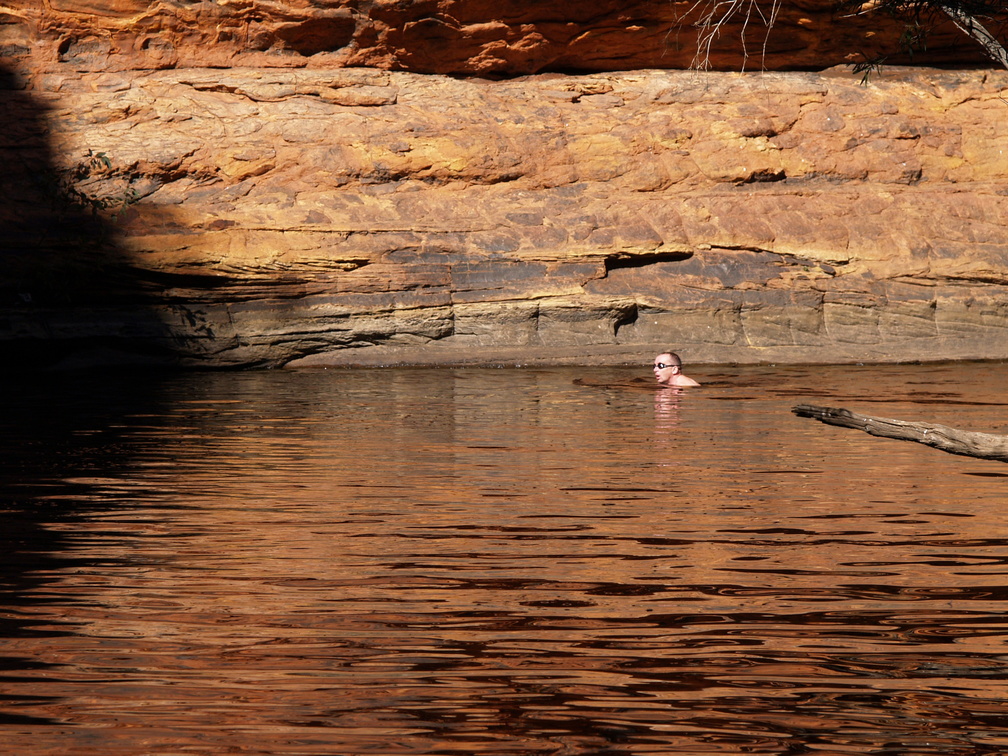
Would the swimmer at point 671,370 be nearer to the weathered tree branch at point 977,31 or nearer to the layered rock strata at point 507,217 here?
the layered rock strata at point 507,217

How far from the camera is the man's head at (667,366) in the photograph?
12422 millimetres

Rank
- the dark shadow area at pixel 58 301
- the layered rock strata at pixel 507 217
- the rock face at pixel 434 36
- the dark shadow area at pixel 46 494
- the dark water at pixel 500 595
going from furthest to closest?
the rock face at pixel 434 36 → the layered rock strata at pixel 507 217 → the dark shadow area at pixel 58 301 → the dark shadow area at pixel 46 494 → the dark water at pixel 500 595

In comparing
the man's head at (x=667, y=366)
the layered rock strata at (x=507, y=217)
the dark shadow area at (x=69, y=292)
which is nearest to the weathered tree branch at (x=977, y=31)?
the man's head at (x=667, y=366)

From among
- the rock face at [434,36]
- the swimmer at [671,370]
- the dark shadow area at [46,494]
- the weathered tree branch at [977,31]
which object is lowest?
the swimmer at [671,370]

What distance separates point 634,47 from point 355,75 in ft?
14.3

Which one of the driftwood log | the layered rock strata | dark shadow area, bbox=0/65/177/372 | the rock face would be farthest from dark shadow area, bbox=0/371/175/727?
the rock face

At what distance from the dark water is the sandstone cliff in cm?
642

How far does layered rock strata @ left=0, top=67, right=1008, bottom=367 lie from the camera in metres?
15.1

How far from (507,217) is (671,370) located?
480cm

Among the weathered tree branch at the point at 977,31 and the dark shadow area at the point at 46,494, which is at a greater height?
the weathered tree branch at the point at 977,31

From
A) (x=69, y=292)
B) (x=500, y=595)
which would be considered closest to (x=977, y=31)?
(x=500, y=595)

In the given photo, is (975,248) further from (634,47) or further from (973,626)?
(973,626)

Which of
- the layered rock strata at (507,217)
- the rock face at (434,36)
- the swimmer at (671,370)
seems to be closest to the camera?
the swimmer at (671,370)

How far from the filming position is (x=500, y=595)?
169 inches
